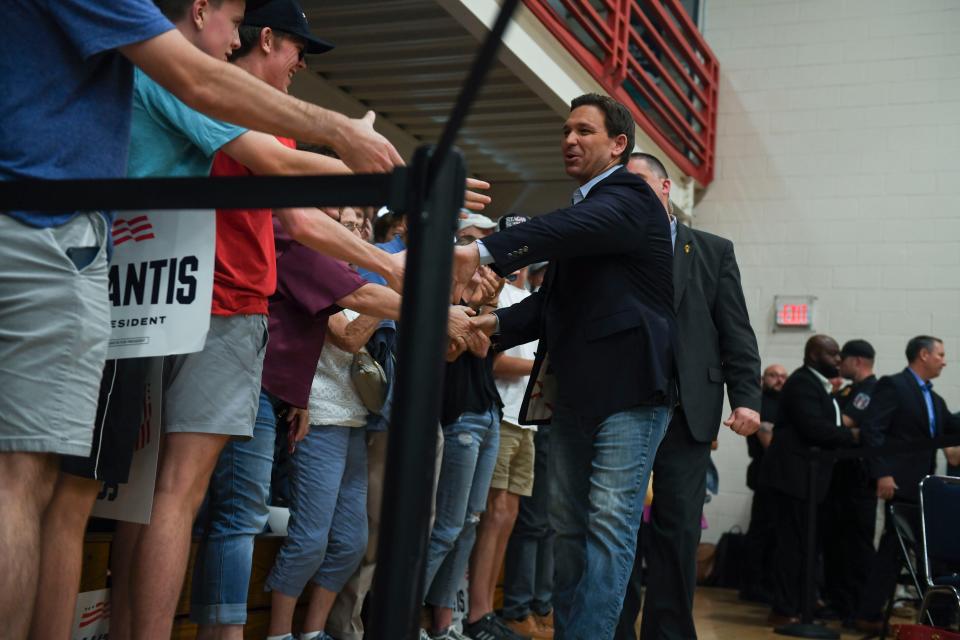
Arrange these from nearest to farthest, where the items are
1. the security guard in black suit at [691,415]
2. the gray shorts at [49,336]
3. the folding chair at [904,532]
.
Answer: the gray shorts at [49,336] → the security guard in black suit at [691,415] → the folding chair at [904,532]

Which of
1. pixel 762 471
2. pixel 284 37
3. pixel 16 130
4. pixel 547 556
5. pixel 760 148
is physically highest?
pixel 760 148

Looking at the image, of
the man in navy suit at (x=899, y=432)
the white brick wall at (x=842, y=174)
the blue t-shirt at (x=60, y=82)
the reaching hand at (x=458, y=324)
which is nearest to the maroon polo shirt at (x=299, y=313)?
the reaching hand at (x=458, y=324)

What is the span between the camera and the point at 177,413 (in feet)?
7.09

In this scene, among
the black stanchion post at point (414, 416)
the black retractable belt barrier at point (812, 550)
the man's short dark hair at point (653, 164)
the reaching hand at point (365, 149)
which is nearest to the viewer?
the black stanchion post at point (414, 416)

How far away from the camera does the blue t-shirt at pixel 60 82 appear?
152 centimetres

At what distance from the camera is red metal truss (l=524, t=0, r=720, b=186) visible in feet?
21.4

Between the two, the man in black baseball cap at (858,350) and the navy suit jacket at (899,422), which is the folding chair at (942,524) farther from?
the man in black baseball cap at (858,350)

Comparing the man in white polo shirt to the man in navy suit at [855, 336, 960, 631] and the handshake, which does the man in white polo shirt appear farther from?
the man in navy suit at [855, 336, 960, 631]

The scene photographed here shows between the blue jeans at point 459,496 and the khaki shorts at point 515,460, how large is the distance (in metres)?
0.44

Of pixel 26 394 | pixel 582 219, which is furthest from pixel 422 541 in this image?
pixel 582 219

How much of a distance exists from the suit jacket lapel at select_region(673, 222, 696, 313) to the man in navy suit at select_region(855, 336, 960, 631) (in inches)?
122

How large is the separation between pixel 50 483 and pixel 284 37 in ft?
4.33

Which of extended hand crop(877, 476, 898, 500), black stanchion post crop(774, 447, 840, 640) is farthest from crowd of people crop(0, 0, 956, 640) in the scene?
extended hand crop(877, 476, 898, 500)

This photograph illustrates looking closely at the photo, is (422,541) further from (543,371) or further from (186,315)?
(543,371)
